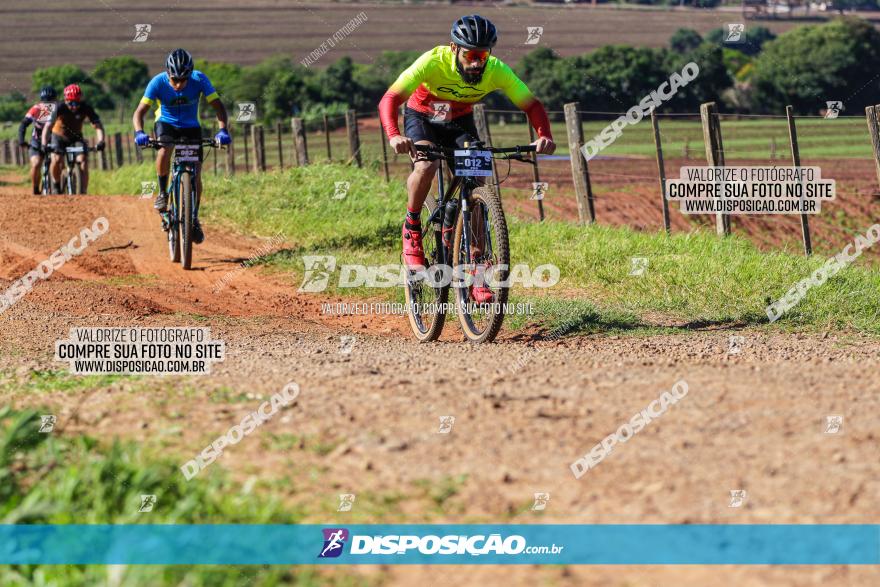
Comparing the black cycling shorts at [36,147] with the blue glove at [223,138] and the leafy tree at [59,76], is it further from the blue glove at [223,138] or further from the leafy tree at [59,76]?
the leafy tree at [59,76]

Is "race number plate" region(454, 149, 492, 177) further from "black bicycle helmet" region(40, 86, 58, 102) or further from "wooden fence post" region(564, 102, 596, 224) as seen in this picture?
"black bicycle helmet" region(40, 86, 58, 102)

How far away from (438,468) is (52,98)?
16593 mm

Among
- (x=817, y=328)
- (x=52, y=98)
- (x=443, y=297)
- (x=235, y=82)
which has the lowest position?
(x=817, y=328)

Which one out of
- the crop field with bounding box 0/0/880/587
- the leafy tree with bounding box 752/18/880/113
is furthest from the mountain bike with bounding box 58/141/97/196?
the leafy tree with bounding box 752/18/880/113

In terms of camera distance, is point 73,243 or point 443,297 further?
point 73,243

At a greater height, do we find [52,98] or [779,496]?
[52,98]

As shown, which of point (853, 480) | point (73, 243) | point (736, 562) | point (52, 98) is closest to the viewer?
point (736, 562)

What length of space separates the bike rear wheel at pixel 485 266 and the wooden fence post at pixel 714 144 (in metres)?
5.76

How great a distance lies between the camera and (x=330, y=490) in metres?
3.71

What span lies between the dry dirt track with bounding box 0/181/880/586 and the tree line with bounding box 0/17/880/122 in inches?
1746

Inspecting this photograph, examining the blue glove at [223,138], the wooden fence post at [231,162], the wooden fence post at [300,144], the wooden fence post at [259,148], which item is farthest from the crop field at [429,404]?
the wooden fence post at [259,148]

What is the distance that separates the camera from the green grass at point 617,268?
328 inches

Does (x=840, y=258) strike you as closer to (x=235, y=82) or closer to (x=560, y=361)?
(x=560, y=361)

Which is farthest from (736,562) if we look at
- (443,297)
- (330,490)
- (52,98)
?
(52,98)
